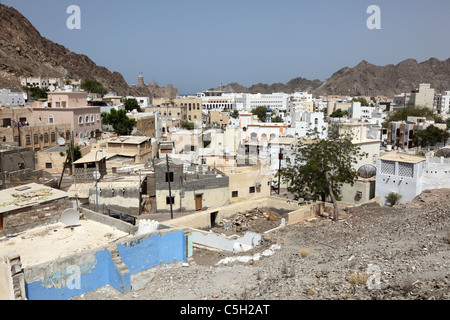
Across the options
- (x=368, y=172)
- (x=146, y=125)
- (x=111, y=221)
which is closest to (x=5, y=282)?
(x=111, y=221)

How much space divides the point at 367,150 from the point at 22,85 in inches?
2300

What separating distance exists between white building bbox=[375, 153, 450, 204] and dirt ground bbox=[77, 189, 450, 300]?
4116mm

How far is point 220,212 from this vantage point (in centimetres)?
1870

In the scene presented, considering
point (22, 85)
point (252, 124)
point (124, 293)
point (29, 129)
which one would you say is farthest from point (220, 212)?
point (22, 85)

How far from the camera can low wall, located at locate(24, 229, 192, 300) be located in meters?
9.99

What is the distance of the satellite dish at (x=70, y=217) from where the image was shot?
42.7ft

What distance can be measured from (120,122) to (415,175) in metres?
28.2

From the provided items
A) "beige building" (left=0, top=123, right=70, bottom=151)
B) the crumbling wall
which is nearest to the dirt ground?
the crumbling wall

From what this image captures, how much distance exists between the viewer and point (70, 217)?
1316 centimetres

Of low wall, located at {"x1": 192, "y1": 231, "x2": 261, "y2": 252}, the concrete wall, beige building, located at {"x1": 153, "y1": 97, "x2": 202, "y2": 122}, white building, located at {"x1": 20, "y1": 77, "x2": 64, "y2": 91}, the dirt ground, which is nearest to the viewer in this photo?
the dirt ground

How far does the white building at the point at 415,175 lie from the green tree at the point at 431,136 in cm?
2625

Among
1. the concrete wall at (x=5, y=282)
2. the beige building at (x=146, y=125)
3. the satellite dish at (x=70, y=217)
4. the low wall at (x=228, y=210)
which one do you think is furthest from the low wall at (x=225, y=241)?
the beige building at (x=146, y=125)

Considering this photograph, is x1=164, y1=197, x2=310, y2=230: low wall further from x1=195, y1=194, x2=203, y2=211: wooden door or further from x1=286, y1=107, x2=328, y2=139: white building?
x1=286, y1=107, x2=328, y2=139: white building

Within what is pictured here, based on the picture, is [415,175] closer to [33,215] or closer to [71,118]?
[33,215]
